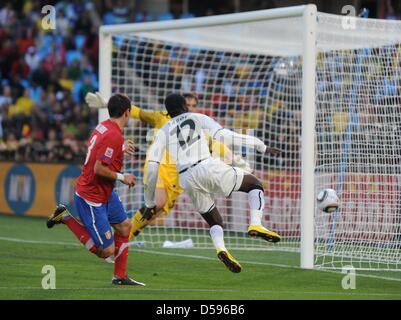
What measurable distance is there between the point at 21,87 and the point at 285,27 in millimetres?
11918

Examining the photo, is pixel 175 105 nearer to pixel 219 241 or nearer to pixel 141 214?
pixel 219 241

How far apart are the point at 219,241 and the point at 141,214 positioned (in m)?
2.85

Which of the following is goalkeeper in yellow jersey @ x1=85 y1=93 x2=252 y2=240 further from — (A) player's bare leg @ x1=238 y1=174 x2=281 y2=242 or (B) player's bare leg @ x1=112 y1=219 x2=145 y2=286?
(B) player's bare leg @ x1=112 y1=219 x2=145 y2=286

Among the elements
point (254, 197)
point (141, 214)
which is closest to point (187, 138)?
point (254, 197)

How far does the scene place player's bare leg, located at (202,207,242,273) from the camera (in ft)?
32.7

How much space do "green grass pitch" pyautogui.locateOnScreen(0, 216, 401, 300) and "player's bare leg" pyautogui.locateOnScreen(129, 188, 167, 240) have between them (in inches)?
14.3

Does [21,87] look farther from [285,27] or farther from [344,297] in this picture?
[344,297]

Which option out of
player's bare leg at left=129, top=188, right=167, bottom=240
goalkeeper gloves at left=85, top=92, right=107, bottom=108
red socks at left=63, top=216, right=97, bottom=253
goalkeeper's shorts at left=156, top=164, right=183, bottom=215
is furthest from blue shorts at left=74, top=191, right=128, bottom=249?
goalkeeper's shorts at left=156, top=164, right=183, bottom=215

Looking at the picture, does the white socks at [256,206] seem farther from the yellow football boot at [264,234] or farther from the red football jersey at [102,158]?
the red football jersey at [102,158]

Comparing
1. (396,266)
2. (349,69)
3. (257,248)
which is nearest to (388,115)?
(349,69)

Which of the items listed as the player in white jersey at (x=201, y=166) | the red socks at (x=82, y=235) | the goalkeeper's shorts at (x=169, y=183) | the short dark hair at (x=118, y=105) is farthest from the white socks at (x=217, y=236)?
the goalkeeper's shorts at (x=169, y=183)

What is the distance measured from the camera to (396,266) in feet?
40.8

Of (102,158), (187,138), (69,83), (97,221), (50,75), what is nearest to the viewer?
(102,158)

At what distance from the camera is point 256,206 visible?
10.5 meters
